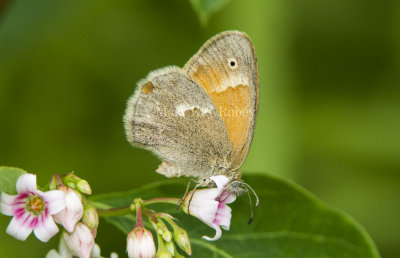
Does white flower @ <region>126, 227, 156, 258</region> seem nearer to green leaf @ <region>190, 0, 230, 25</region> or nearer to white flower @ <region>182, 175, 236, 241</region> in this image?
white flower @ <region>182, 175, 236, 241</region>

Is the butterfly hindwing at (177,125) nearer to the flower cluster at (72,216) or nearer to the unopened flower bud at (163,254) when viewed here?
the flower cluster at (72,216)

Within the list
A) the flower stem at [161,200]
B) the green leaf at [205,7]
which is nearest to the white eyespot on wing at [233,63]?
the green leaf at [205,7]

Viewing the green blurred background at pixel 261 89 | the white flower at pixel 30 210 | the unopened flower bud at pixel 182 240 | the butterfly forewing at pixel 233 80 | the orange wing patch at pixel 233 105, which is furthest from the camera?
the green blurred background at pixel 261 89

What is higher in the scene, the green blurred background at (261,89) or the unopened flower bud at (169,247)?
the green blurred background at (261,89)

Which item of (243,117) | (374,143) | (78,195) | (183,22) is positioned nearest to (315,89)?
(374,143)

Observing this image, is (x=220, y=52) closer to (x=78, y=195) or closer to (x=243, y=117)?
(x=243, y=117)

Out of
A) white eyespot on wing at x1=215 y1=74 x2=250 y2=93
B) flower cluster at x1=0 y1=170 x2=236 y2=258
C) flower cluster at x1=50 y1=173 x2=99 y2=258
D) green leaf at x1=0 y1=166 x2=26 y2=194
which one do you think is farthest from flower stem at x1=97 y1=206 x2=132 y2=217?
white eyespot on wing at x1=215 y1=74 x2=250 y2=93

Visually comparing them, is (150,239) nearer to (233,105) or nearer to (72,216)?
(72,216)
